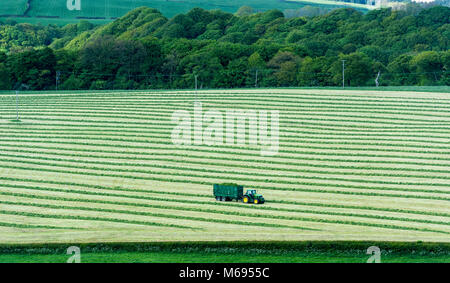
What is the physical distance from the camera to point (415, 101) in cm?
4581

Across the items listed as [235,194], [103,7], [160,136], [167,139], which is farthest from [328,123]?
[103,7]

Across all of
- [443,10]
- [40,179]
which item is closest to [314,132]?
[40,179]

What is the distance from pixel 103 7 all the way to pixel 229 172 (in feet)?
346

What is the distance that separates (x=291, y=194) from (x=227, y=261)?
10.8m

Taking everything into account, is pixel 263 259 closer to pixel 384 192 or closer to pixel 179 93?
pixel 384 192

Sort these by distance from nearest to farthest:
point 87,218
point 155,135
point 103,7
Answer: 1. point 87,218
2. point 155,135
3. point 103,7

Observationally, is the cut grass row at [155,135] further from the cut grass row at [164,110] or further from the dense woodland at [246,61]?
the dense woodland at [246,61]

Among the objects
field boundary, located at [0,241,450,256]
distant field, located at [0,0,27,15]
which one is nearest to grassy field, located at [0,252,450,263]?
field boundary, located at [0,241,450,256]

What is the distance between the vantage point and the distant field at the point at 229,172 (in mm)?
25516

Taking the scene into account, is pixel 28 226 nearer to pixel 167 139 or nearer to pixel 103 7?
pixel 167 139

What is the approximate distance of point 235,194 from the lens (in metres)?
28.5

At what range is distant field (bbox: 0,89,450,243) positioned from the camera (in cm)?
2552

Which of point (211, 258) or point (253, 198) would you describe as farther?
point (253, 198)
